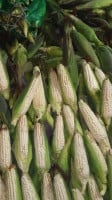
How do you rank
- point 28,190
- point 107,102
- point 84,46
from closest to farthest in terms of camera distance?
point 28,190 → point 107,102 → point 84,46

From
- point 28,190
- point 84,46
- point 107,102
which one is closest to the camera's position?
point 28,190

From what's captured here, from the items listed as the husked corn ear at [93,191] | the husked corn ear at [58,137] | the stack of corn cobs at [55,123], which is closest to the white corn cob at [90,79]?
the stack of corn cobs at [55,123]

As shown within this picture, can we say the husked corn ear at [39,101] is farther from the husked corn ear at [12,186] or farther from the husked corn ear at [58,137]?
the husked corn ear at [12,186]

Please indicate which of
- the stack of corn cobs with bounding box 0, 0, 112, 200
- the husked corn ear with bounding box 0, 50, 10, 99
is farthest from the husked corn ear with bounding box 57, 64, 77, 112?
the husked corn ear with bounding box 0, 50, 10, 99

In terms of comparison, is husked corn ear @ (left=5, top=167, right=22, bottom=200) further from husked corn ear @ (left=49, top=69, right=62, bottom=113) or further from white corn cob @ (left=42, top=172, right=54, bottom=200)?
husked corn ear @ (left=49, top=69, right=62, bottom=113)

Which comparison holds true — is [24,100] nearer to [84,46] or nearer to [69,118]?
[69,118]

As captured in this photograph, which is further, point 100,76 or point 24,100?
point 100,76

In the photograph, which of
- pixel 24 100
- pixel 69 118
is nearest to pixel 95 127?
pixel 69 118

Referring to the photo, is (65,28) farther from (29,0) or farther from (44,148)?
(44,148)
